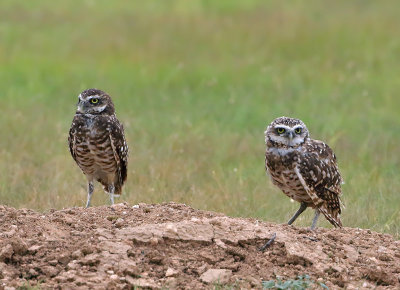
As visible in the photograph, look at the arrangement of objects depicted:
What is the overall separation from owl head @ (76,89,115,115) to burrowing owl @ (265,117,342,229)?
1.87 meters

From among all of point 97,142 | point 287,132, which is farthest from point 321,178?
point 97,142

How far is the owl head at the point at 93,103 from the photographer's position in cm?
880

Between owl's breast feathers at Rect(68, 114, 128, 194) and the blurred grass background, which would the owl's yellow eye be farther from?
owl's breast feathers at Rect(68, 114, 128, 194)

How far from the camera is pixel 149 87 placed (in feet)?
53.0

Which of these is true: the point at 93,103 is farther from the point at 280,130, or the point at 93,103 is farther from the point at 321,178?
the point at 321,178

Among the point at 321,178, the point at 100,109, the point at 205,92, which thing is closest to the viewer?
the point at 321,178

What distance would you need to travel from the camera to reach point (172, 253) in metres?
6.27

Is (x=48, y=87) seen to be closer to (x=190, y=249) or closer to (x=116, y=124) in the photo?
(x=116, y=124)

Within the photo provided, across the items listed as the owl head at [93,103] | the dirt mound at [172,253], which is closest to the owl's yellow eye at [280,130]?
the dirt mound at [172,253]

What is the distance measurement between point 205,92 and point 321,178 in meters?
8.19

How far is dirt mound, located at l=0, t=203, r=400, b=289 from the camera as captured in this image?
19.5 ft

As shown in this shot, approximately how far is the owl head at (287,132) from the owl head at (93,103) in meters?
1.91

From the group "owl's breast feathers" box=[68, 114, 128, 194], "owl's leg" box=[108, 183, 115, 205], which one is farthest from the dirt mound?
"owl's leg" box=[108, 183, 115, 205]

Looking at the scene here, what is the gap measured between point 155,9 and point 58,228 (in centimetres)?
1582
